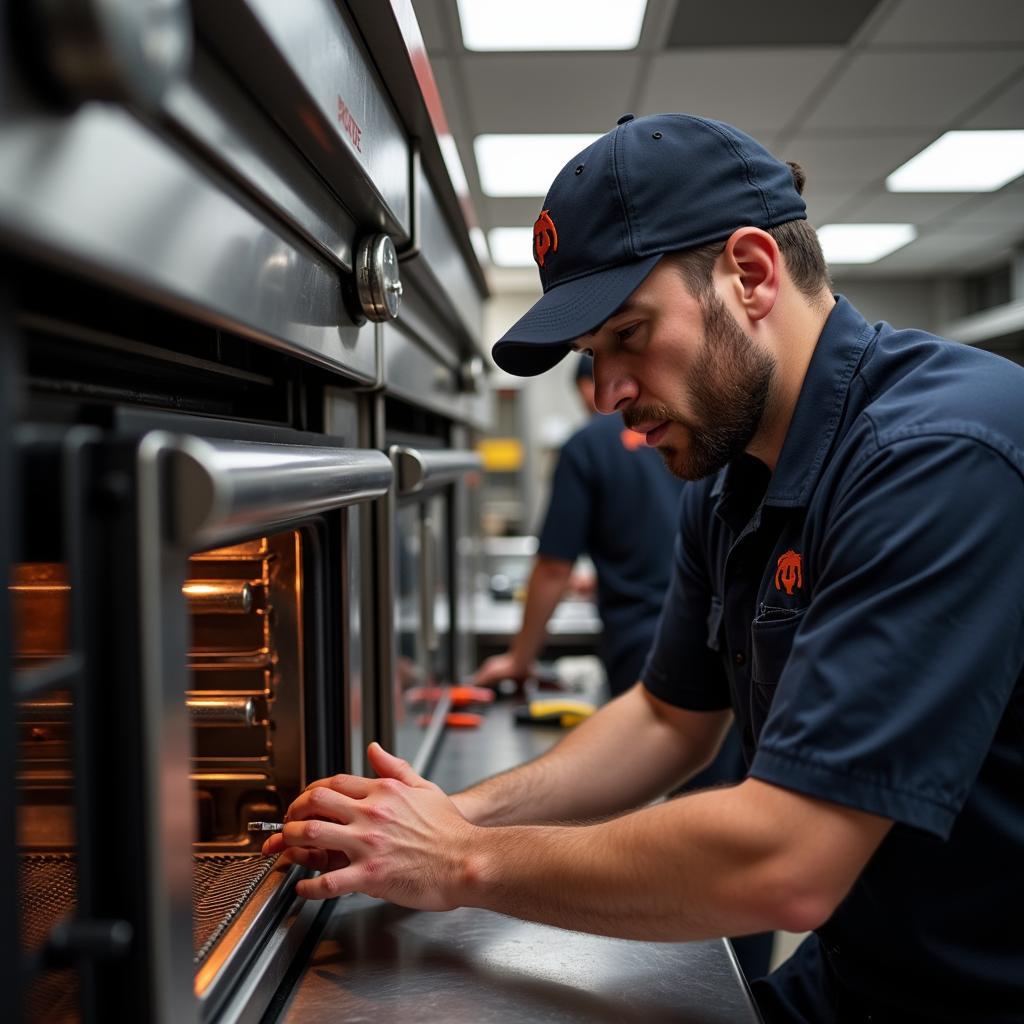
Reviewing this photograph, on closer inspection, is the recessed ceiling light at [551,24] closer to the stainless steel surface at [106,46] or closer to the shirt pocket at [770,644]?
the shirt pocket at [770,644]

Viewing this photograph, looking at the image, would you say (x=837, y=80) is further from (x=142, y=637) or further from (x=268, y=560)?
(x=142, y=637)

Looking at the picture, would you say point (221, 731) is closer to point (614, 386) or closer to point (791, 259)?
point (614, 386)

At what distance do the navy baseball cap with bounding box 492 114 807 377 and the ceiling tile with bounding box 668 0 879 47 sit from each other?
2.54 meters

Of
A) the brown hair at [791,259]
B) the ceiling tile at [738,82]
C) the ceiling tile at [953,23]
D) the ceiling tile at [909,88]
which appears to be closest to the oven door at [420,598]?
the brown hair at [791,259]

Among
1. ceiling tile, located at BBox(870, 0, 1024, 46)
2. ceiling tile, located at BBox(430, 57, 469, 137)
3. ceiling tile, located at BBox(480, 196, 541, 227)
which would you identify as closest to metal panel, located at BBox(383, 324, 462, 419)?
ceiling tile, located at BBox(430, 57, 469, 137)

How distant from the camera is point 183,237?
0.54 m

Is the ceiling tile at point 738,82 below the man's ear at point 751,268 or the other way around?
the other way around

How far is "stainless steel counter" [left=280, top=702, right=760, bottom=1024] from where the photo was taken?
855 mm

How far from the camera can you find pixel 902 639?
77cm

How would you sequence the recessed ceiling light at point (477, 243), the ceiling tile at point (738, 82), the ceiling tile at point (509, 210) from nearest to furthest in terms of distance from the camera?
1. the recessed ceiling light at point (477, 243)
2. the ceiling tile at point (738, 82)
3. the ceiling tile at point (509, 210)

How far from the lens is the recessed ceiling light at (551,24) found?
10.4 feet

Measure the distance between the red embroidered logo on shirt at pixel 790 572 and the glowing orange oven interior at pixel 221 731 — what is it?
514 mm

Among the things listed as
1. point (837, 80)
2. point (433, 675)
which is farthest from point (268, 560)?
point (837, 80)

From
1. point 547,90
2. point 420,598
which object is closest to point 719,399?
point 420,598
